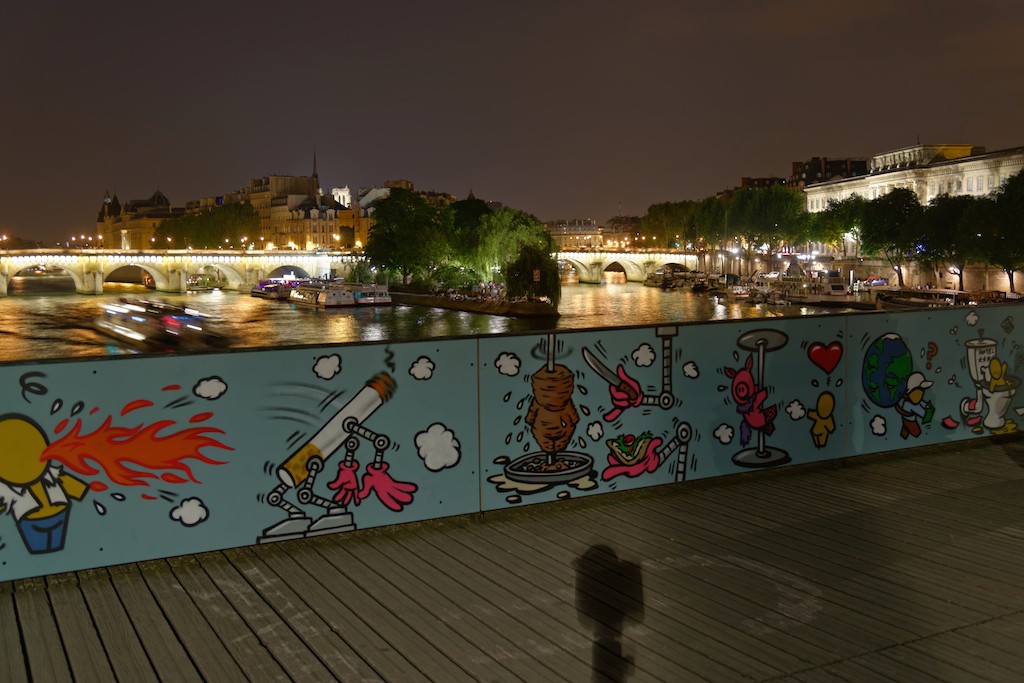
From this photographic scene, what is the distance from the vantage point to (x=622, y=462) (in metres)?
5.95

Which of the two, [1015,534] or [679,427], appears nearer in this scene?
[1015,534]

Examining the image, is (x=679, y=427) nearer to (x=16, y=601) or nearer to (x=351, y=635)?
(x=351, y=635)

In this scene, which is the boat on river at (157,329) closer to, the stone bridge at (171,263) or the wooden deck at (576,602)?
the wooden deck at (576,602)

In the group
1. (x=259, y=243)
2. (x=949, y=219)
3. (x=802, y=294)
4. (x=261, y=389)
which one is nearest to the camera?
(x=261, y=389)

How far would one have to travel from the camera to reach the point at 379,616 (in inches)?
160

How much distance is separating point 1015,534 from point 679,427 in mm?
1950

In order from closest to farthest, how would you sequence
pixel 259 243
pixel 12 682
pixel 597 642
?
pixel 12 682
pixel 597 642
pixel 259 243

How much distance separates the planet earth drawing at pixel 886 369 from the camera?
22.6 feet

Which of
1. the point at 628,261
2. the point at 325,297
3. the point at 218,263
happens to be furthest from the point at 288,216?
the point at 325,297

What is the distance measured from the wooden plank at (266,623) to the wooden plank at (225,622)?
24 millimetres

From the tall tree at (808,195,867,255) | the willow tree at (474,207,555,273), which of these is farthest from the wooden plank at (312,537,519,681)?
the tall tree at (808,195,867,255)

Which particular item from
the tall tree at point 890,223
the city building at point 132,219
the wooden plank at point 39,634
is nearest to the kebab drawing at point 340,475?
the wooden plank at point 39,634

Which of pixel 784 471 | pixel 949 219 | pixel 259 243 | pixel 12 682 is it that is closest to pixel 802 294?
pixel 949 219

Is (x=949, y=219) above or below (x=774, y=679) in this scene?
above
